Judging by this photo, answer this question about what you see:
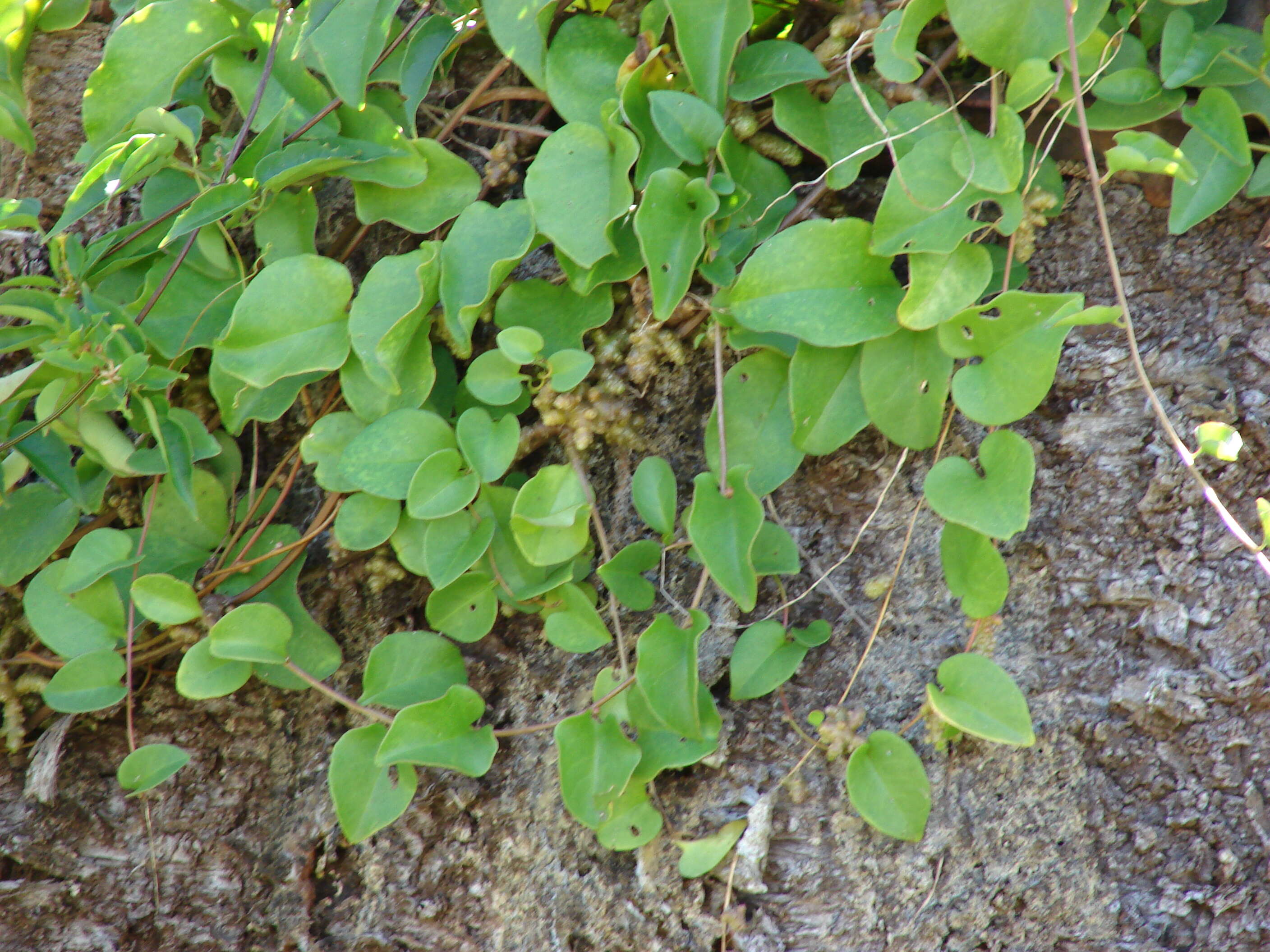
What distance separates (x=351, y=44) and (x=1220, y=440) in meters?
0.89

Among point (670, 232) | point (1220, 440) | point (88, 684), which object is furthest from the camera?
point (88, 684)

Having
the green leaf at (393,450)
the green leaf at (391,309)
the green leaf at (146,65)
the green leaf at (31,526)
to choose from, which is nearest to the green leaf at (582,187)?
the green leaf at (391,309)

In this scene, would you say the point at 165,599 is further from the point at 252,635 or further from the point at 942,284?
the point at 942,284

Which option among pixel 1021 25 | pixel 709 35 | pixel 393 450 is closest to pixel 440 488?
pixel 393 450

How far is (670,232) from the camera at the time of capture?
0.83m

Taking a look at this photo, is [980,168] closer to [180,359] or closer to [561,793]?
[561,793]

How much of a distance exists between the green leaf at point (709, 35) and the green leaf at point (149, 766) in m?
0.87

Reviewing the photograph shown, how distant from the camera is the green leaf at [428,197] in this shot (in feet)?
3.17

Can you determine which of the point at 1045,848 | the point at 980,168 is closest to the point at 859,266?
the point at 980,168

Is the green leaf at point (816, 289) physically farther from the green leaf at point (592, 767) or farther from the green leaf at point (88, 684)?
the green leaf at point (88, 684)

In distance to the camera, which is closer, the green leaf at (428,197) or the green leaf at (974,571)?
the green leaf at (974,571)

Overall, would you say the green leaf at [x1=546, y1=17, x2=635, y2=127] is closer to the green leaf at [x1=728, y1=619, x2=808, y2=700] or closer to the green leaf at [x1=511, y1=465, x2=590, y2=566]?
the green leaf at [x1=511, y1=465, x2=590, y2=566]

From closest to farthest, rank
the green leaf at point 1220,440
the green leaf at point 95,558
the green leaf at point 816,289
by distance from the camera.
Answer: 1. the green leaf at point 1220,440
2. the green leaf at point 816,289
3. the green leaf at point 95,558

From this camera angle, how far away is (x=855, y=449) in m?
0.95
